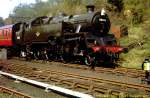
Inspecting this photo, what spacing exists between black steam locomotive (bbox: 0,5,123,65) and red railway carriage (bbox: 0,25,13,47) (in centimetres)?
418

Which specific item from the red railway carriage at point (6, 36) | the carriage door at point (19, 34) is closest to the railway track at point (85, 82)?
the carriage door at point (19, 34)

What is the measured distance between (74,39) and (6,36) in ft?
40.6

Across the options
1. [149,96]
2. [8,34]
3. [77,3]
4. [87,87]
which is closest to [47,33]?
[8,34]

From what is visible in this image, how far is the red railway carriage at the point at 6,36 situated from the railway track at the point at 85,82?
11.7 metres

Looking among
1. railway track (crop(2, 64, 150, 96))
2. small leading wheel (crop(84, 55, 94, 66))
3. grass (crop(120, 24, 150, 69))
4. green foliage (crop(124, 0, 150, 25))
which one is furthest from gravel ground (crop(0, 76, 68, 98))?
green foliage (crop(124, 0, 150, 25))

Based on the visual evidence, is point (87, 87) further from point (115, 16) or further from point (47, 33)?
point (115, 16)

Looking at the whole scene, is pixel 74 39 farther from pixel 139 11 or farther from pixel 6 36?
pixel 6 36

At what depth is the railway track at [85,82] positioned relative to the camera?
39.1 ft

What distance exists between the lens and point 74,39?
20797mm

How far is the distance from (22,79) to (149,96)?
19.9ft

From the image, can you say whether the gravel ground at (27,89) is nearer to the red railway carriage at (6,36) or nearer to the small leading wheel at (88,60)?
the small leading wheel at (88,60)

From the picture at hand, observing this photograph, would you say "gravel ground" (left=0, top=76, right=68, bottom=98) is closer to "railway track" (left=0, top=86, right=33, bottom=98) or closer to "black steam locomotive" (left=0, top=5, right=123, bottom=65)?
"railway track" (left=0, top=86, right=33, bottom=98)

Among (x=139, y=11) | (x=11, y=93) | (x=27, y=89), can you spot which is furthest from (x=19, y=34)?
(x=11, y=93)

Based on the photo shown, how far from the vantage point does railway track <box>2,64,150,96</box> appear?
11930 millimetres
